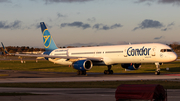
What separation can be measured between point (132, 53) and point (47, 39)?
2277 cm

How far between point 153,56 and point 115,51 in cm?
647

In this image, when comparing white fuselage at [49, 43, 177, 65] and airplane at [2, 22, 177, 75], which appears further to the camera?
airplane at [2, 22, 177, 75]

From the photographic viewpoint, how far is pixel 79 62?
41.9 metres

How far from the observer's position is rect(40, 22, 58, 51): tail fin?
185ft

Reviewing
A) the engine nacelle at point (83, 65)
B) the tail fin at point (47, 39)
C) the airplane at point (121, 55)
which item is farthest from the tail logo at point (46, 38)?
→ the engine nacelle at point (83, 65)

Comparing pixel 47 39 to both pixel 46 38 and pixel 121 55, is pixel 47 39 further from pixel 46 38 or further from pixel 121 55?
pixel 121 55

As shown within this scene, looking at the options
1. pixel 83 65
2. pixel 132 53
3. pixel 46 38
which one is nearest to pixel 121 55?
pixel 132 53

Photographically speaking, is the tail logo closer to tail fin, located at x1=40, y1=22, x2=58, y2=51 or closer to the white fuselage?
tail fin, located at x1=40, y1=22, x2=58, y2=51

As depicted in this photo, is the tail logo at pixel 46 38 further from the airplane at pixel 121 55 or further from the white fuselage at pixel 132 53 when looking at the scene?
the white fuselage at pixel 132 53

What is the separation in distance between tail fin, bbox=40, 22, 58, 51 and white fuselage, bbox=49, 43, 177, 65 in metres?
10.2

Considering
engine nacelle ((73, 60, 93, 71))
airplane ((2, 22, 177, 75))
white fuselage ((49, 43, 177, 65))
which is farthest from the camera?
engine nacelle ((73, 60, 93, 71))

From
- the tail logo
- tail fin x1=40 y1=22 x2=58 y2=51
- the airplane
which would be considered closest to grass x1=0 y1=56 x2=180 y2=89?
tail fin x1=40 y1=22 x2=58 y2=51

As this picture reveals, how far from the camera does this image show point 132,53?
1571 inches

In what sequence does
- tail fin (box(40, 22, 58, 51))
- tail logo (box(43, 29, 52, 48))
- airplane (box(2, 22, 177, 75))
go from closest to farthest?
1. airplane (box(2, 22, 177, 75))
2. tail fin (box(40, 22, 58, 51))
3. tail logo (box(43, 29, 52, 48))
